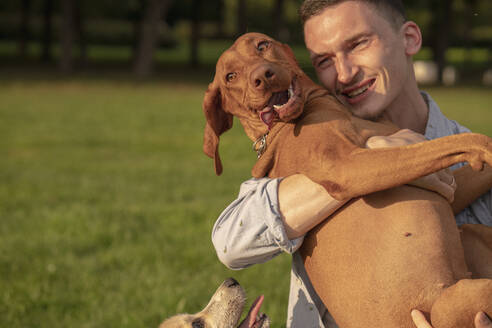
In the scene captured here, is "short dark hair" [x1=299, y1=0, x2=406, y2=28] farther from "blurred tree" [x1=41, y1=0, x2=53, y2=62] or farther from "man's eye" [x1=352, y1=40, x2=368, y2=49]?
"blurred tree" [x1=41, y1=0, x2=53, y2=62]

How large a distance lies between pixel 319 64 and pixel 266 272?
3.70m

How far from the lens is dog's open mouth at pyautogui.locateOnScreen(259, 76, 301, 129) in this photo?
258 cm

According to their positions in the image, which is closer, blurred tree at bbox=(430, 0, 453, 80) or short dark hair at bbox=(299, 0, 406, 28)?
short dark hair at bbox=(299, 0, 406, 28)

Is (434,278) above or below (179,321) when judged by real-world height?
above

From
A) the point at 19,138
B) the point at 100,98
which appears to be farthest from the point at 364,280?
the point at 100,98

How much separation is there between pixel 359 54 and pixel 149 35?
96.8 feet

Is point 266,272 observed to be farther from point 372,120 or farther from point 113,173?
point 113,173

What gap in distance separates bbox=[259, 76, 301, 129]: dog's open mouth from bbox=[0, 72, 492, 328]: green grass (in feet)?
9.22

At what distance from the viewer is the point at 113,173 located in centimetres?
1115

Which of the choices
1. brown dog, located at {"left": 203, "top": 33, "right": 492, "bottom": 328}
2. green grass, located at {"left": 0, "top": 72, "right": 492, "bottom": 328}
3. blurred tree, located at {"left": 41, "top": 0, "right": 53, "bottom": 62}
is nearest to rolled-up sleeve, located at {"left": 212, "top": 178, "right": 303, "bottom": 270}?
brown dog, located at {"left": 203, "top": 33, "right": 492, "bottom": 328}

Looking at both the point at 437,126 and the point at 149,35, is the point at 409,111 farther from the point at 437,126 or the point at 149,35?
the point at 149,35

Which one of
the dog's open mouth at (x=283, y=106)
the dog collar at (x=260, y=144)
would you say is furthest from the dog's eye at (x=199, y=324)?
the dog's open mouth at (x=283, y=106)

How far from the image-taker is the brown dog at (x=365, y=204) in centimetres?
226

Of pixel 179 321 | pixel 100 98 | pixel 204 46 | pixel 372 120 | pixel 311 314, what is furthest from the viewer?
pixel 204 46
